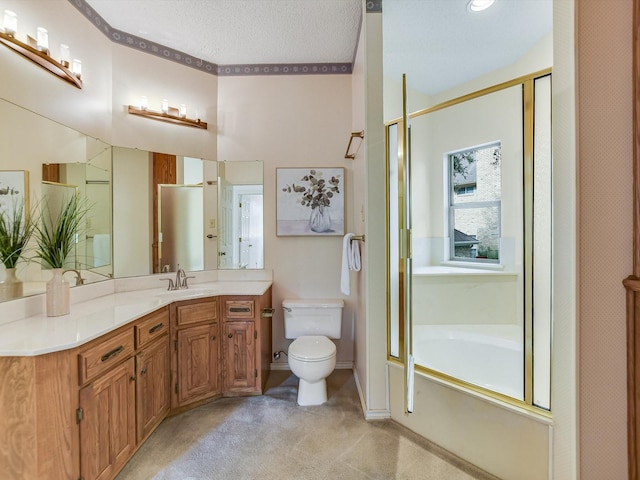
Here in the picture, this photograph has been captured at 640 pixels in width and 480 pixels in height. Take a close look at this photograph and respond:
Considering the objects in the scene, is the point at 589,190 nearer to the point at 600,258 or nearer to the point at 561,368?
the point at 600,258

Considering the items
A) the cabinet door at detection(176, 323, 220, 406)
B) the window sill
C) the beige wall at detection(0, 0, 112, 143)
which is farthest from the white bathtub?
the beige wall at detection(0, 0, 112, 143)

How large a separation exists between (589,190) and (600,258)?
27cm

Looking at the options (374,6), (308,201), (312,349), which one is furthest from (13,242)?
(374,6)

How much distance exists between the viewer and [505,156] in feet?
7.09

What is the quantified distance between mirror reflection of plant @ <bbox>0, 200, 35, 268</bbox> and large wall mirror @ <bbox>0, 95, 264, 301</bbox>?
49 mm

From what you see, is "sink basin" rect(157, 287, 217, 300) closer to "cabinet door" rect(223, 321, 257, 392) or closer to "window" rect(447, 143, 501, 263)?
"cabinet door" rect(223, 321, 257, 392)

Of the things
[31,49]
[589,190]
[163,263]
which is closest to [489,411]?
[589,190]

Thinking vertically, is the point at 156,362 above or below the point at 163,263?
below

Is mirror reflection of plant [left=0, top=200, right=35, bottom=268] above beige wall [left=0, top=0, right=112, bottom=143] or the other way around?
the other way around

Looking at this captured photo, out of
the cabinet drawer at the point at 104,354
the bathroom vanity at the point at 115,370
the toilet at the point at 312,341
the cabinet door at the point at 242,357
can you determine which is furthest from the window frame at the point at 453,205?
the cabinet drawer at the point at 104,354

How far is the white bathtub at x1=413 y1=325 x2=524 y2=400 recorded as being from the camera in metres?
1.91

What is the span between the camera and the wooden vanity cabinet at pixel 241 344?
217cm

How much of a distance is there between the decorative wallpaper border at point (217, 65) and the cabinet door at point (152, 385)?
2.37m

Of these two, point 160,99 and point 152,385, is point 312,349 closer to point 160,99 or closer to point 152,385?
point 152,385
